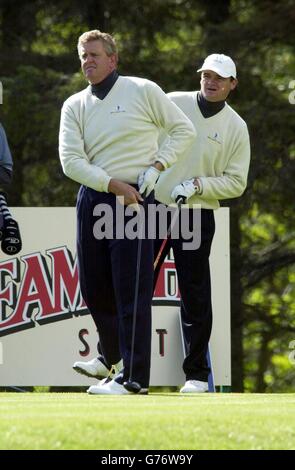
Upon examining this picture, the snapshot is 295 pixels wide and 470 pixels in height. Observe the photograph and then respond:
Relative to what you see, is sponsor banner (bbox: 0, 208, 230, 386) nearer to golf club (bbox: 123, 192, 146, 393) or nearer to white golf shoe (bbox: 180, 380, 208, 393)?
white golf shoe (bbox: 180, 380, 208, 393)

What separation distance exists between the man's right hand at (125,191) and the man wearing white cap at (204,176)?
43.6 inches

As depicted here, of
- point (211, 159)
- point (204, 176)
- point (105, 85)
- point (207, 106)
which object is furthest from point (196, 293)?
point (105, 85)

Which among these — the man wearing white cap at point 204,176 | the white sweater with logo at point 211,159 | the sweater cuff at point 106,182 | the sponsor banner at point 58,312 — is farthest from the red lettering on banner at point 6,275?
the sweater cuff at point 106,182

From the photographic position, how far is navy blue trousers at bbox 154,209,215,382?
9164mm

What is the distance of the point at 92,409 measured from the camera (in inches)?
268

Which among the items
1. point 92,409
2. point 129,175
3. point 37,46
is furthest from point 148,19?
point 92,409

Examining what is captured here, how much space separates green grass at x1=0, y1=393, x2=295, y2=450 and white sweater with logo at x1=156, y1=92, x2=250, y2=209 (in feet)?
7.44

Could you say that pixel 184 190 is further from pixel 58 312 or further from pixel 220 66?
pixel 58 312

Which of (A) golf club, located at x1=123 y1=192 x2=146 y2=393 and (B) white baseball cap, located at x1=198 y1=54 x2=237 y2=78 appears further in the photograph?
(B) white baseball cap, located at x1=198 y1=54 x2=237 y2=78

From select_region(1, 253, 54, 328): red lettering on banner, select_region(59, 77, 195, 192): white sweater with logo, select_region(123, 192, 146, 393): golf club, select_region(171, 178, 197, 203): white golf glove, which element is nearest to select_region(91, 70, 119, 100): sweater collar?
select_region(59, 77, 195, 192): white sweater with logo

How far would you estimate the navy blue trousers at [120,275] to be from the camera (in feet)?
26.2

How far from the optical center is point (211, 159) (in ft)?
30.2

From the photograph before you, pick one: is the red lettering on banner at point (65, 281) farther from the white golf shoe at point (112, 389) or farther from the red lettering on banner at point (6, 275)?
the white golf shoe at point (112, 389)
